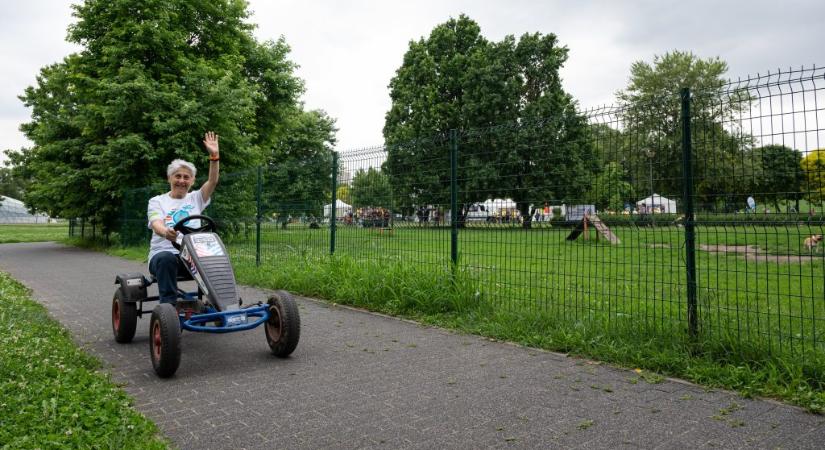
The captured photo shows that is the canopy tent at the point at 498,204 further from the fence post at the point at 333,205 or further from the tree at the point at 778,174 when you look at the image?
the fence post at the point at 333,205

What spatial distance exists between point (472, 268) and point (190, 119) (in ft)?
45.7

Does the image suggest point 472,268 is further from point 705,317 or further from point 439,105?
point 439,105

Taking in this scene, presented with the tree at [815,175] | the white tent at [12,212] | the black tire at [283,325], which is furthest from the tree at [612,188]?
the white tent at [12,212]

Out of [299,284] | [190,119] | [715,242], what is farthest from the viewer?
[190,119]

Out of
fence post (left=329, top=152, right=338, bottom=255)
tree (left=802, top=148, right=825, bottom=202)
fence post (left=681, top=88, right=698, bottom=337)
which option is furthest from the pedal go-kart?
tree (left=802, top=148, right=825, bottom=202)

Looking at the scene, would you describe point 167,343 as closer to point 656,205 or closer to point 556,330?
point 556,330

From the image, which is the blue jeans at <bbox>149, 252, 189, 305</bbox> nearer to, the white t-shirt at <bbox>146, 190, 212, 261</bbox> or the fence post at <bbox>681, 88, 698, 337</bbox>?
the white t-shirt at <bbox>146, 190, 212, 261</bbox>

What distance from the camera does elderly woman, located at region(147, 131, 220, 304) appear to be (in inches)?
199

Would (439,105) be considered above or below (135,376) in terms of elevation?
above

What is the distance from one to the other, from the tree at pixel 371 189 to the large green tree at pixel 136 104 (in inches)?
435

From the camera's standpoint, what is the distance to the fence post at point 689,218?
4.50 meters

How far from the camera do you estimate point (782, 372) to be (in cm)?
385

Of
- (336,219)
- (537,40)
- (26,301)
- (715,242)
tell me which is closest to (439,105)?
(537,40)

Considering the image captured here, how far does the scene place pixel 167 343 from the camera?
164 inches
